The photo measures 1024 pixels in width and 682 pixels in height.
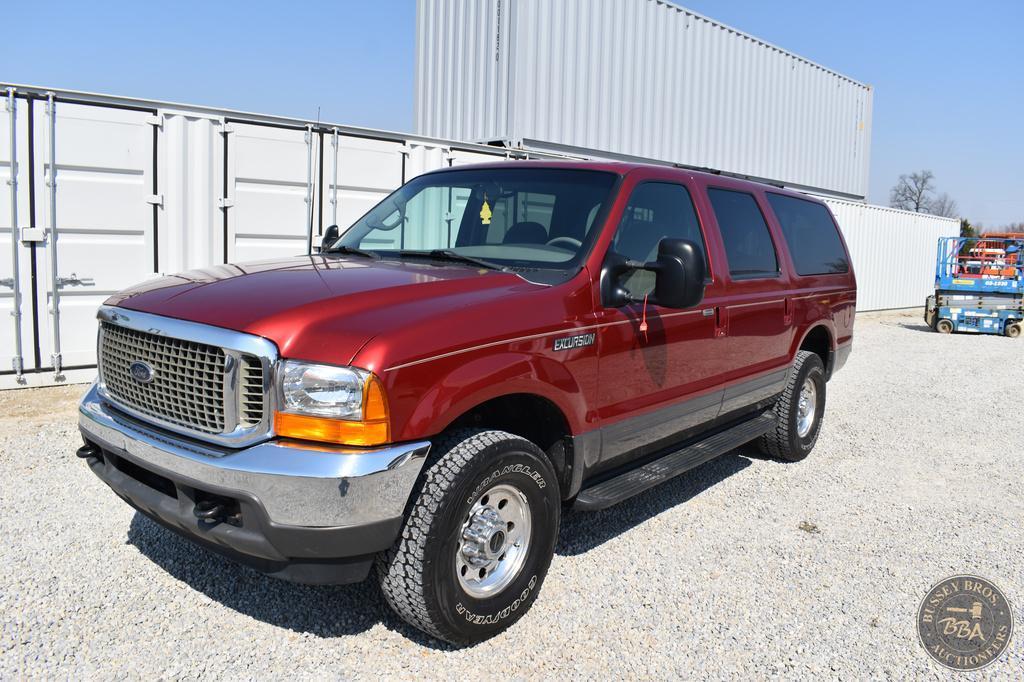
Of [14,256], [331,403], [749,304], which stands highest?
[14,256]

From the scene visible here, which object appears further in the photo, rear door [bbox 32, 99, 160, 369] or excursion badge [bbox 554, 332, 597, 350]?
rear door [bbox 32, 99, 160, 369]

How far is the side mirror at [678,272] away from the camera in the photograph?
3.37 metres

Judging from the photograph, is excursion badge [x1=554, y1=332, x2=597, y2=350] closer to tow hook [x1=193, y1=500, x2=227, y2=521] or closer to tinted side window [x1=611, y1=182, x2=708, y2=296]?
tinted side window [x1=611, y1=182, x2=708, y2=296]

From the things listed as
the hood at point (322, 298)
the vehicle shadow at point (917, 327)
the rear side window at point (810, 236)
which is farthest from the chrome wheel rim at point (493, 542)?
the vehicle shadow at point (917, 327)

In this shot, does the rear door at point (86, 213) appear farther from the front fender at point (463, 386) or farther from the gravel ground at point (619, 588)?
the front fender at point (463, 386)

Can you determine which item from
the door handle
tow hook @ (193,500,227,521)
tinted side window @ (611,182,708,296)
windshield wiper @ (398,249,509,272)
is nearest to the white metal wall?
tinted side window @ (611,182,708,296)

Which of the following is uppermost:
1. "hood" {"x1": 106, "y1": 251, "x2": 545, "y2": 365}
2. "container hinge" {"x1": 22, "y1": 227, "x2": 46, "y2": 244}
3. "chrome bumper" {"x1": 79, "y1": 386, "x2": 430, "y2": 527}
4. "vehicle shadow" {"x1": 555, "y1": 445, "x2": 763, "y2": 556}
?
"container hinge" {"x1": 22, "y1": 227, "x2": 46, "y2": 244}

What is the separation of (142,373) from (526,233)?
1.83 metres

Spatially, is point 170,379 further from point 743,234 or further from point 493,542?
point 743,234

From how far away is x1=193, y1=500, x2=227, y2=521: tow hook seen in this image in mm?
2641

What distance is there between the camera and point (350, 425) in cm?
256
